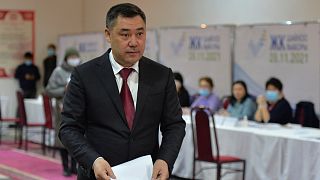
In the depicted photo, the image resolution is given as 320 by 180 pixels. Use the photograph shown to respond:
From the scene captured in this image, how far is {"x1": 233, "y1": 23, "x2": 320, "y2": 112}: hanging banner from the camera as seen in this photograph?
8.41 m

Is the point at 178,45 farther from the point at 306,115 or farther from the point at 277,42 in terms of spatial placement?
the point at 306,115

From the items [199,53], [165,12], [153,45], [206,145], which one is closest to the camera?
[206,145]

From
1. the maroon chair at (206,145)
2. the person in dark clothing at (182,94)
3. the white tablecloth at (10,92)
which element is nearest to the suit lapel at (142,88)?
the maroon chair at (206,145)

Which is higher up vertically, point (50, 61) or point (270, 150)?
point (50, 61)

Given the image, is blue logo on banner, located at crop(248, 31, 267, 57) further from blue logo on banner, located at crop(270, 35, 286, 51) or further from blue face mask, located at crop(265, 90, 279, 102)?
blue face mask, located at crop(265, 90, 279, 102)

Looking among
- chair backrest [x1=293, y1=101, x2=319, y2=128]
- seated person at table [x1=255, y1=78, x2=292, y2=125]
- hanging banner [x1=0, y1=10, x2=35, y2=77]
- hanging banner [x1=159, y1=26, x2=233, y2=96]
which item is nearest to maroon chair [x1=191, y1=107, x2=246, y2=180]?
seated person at table [x1=255, y1=78, x2=292, y2=125]

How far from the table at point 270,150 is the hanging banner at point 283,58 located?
1322 millimetres

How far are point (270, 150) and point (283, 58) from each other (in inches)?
100.0

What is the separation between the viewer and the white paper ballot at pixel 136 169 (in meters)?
2.47

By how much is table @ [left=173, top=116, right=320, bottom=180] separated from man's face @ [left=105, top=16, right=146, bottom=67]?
12.9 ft

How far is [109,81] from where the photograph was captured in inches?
101

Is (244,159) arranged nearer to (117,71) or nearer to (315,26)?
(315,26)

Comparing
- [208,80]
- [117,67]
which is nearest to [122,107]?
[117,67]

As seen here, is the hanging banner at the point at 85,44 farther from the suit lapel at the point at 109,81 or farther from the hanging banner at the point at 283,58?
the suit lapel at the point at 109,81
